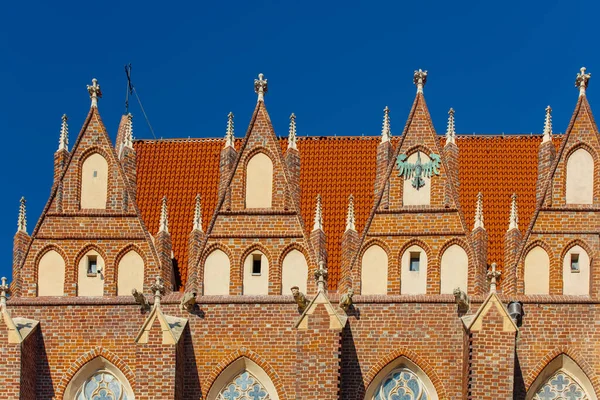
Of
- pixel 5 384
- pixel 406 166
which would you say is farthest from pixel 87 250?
pixel 406 166

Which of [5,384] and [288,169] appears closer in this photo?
[5,384]

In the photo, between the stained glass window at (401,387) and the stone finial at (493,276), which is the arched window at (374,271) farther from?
the stone finial at (493,276)

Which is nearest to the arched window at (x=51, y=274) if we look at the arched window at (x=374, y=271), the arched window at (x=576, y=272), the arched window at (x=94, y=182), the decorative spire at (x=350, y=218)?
the arched window at (x=94, y=182)

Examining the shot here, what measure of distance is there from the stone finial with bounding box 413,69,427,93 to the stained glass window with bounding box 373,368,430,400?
16.4 ft

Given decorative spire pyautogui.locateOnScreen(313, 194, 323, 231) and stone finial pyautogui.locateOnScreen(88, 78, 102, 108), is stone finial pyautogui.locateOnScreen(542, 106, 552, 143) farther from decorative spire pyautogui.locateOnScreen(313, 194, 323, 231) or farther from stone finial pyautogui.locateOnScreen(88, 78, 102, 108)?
stone finial pyautogui.locateOnScreen(88, 78, 102, 108)

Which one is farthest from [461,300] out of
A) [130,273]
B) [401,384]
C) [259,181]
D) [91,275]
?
[91,275]

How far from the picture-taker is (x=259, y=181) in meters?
33.4

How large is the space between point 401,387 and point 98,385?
4834 millimetres

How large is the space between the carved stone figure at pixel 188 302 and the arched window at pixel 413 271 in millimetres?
3345

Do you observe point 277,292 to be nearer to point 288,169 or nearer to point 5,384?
point 288,169

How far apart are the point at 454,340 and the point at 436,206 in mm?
2442

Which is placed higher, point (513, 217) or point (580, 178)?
point (580, 178)

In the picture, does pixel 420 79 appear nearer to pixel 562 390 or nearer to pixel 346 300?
pixel 346 300

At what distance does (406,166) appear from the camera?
1310 inches
